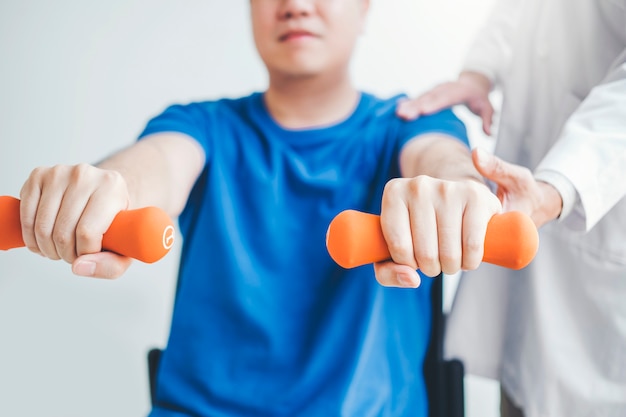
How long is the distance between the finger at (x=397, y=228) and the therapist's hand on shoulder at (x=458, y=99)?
1.33ft

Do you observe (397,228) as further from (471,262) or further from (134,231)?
(134,231)

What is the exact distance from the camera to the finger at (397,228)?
44cm

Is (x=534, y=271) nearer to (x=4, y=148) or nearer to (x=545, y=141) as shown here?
(x=545, y=141)

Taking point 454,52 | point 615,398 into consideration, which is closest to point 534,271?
point 615,398

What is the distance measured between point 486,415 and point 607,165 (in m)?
1.05

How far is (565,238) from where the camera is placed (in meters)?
0.76

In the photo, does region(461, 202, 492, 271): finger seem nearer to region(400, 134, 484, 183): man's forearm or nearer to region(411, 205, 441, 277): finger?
region(411, 205, 441, 277): finger

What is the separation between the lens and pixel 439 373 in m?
0.80

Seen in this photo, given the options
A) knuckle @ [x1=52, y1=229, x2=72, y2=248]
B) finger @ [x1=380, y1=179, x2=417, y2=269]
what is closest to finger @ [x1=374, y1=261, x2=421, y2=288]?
finger @ [x1=380, y1=179, x2=417, y2=269]

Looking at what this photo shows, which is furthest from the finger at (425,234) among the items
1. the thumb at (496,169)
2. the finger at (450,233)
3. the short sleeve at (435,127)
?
the short sleeve at (435,127)

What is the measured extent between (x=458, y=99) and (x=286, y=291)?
1.34ft

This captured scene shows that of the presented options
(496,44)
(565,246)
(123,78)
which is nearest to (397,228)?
(565,246)

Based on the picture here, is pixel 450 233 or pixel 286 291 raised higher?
pixel 450 233

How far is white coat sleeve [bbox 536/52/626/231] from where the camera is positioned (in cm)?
61
